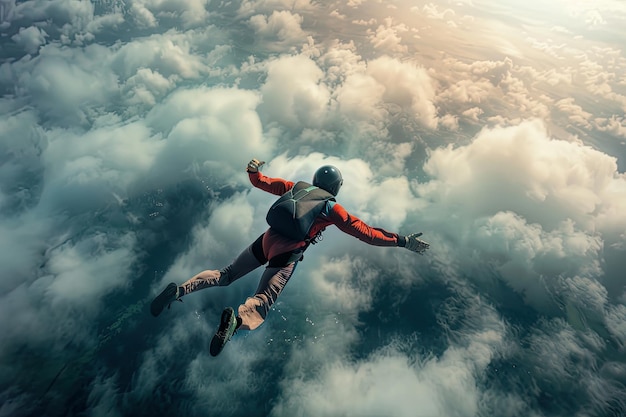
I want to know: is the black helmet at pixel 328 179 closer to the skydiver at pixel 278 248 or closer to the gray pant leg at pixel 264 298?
the skydiver at pixel 278 248

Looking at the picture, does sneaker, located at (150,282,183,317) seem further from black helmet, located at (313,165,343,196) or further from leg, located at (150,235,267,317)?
black helmet, located at (313,165,343,196)

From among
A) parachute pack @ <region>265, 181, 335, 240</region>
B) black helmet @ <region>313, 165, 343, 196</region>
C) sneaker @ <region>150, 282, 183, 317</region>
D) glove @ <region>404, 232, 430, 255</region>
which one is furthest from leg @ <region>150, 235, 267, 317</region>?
glove @ <region>404, 232, 430, 255</region>


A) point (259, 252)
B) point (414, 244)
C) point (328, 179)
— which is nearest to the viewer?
point (414, 244)

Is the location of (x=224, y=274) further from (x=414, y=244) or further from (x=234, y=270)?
(x=414, y=244)

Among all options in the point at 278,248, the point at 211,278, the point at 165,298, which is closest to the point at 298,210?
the point at 278,248

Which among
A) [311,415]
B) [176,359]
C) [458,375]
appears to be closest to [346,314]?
[311,415]

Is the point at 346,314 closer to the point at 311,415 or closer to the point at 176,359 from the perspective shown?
the point at 311,415
